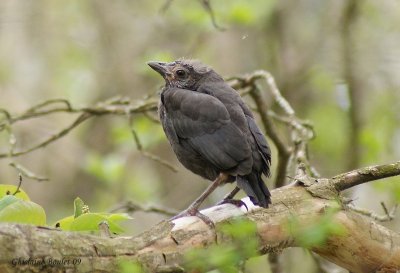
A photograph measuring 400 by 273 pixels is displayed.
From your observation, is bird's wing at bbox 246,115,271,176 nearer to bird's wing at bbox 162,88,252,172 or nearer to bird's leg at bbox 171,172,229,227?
bird's wing at bbox 162,88,252,172

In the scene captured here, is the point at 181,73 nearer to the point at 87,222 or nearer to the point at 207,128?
the point at 207,128

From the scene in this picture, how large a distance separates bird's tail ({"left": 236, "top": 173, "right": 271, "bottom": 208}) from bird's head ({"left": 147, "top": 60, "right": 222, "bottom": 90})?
0.92 m

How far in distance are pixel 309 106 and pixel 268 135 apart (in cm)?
390

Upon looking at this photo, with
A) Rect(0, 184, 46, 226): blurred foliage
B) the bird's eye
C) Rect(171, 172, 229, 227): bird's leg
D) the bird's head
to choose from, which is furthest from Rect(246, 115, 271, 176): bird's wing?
Rect(0, 184, 46, 226): blurred foliage

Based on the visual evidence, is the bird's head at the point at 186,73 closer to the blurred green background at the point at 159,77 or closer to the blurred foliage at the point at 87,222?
the blurred foliage at the point at 87,222

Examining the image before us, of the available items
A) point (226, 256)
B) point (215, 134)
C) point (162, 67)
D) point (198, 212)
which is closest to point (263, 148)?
point (215, 134)

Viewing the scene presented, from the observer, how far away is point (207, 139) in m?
4.24

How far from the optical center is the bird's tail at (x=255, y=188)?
363cm

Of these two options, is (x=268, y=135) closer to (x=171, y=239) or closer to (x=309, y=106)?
(x=171, y=239)

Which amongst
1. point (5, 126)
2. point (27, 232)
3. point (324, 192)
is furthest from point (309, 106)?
point (27, 232)

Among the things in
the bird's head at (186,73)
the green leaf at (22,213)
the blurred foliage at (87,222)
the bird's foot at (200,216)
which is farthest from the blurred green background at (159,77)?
the green leaf at (22,213)

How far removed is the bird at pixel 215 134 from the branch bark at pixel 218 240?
243 millimetres

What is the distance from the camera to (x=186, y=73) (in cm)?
484

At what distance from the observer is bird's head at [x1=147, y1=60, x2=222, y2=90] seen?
476 cm
